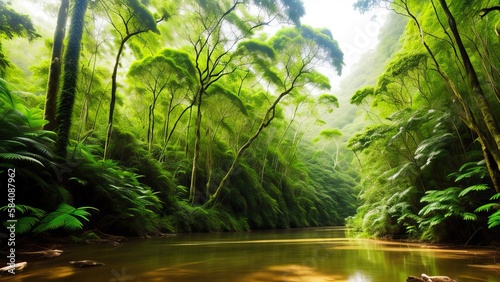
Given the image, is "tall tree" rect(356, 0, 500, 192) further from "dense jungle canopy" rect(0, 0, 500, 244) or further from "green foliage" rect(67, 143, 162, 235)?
"green foliage" rect(67, 143, 162, 235)

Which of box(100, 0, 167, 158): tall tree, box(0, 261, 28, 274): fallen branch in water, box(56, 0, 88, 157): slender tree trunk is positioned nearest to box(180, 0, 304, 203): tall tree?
box(100, 0, 167, 158): tall tree

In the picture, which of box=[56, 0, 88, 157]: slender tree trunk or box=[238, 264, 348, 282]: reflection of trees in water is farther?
box=[56, 0, 88, 157]: slender tree trunk

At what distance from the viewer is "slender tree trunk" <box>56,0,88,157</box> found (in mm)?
6312

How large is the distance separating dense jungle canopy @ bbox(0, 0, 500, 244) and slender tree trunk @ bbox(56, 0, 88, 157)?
31 mm

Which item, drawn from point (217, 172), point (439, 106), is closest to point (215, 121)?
point (217, 172)

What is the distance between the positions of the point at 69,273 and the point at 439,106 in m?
8.03

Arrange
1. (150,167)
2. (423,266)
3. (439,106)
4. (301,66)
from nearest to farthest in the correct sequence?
(423,266) < (439,106) < (150,167) < (301,66)

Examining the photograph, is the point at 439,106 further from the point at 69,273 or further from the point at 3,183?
the point at 3,183

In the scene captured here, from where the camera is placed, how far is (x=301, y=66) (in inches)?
646

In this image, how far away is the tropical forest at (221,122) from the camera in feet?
17.1

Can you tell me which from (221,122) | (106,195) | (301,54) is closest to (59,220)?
(106,195)

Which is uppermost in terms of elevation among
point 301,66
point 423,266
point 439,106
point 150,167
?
point 301,66

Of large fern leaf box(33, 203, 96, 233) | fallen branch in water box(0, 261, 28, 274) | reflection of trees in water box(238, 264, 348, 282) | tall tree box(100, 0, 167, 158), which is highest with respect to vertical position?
tall tree box(100, 0, 167, 158)

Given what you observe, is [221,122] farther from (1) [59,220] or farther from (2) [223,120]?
(1) [59,220]
